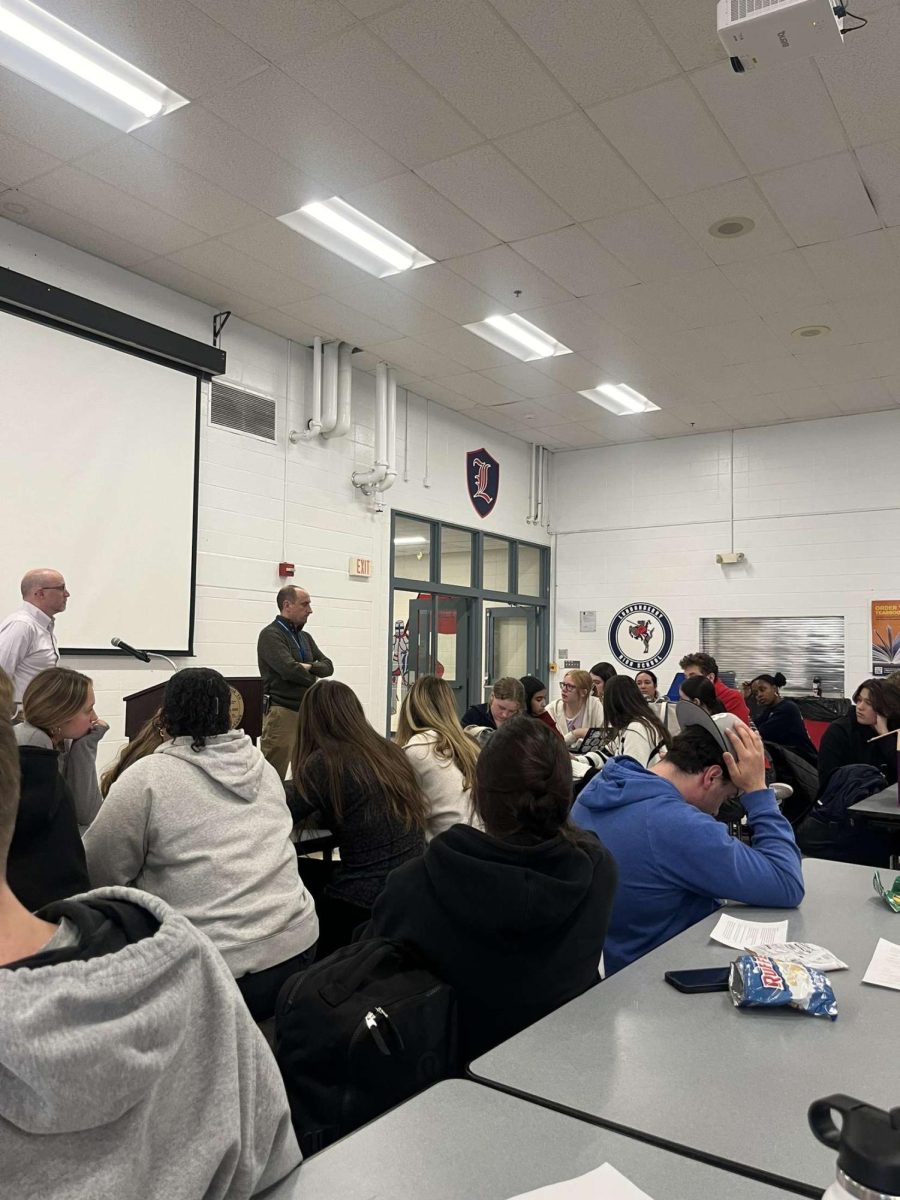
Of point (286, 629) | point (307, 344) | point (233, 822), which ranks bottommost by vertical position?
point (233, 822)

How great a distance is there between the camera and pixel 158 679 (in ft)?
19.5

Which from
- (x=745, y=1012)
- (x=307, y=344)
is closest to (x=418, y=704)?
(x=745, y=1012)

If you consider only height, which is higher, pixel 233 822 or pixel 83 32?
pixel 83 32

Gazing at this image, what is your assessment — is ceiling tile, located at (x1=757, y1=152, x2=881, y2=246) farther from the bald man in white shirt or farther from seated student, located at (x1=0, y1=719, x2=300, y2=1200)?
seated student, located at (x1=0, y1=719, x2=300, y2=1200)

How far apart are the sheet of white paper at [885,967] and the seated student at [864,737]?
2.93 metres

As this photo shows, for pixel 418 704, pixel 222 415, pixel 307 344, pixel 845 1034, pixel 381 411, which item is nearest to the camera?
pixel 845 1034

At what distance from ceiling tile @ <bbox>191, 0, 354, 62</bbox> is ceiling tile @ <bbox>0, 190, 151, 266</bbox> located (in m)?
1.93

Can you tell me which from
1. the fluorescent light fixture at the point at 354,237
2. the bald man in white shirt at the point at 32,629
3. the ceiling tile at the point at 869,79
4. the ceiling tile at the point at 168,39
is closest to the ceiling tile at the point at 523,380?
the fluorescent light fixture at the point at 354,237

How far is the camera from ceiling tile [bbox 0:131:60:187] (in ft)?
14.7

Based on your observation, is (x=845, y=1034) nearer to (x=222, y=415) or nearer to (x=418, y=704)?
(x=418, y=704)

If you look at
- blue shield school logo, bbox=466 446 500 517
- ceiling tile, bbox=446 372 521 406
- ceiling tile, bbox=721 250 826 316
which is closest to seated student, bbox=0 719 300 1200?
ceiling tile, bbox=721 250 826 316

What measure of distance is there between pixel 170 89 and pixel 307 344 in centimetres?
317

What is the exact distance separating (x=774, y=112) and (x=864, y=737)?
3.09 m

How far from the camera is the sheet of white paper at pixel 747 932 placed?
6.20 feet
